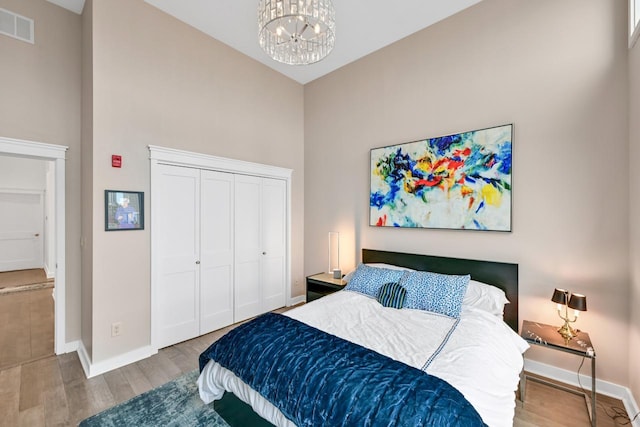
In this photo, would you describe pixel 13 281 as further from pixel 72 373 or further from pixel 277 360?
pixel 277 360

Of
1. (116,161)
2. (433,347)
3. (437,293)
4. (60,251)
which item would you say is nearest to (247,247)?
(116,161)

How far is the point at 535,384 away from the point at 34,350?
4772 millimetres

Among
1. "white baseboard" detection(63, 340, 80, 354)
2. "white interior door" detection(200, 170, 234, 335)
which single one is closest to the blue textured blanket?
"white interior door" detection(200, 170, 234, 335)

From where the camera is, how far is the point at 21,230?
6848 millimetres

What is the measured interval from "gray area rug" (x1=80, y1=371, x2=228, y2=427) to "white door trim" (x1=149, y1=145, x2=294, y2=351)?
31.2 inches

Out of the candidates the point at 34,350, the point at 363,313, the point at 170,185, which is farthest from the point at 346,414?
the point at 34,350

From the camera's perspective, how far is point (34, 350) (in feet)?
9.54

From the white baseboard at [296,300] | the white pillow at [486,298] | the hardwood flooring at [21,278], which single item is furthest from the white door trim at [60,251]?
the white pillow at [486,298]

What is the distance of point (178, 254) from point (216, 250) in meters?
0.45

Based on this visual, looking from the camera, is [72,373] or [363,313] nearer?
[363,313]

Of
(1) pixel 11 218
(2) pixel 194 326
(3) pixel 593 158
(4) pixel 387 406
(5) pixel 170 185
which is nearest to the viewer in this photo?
(4) pixel 387 406

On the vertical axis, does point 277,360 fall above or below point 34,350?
above

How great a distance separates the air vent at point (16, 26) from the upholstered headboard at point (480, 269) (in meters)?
4.29

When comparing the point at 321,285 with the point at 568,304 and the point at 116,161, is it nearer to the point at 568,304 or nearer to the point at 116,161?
the point at 568,304
